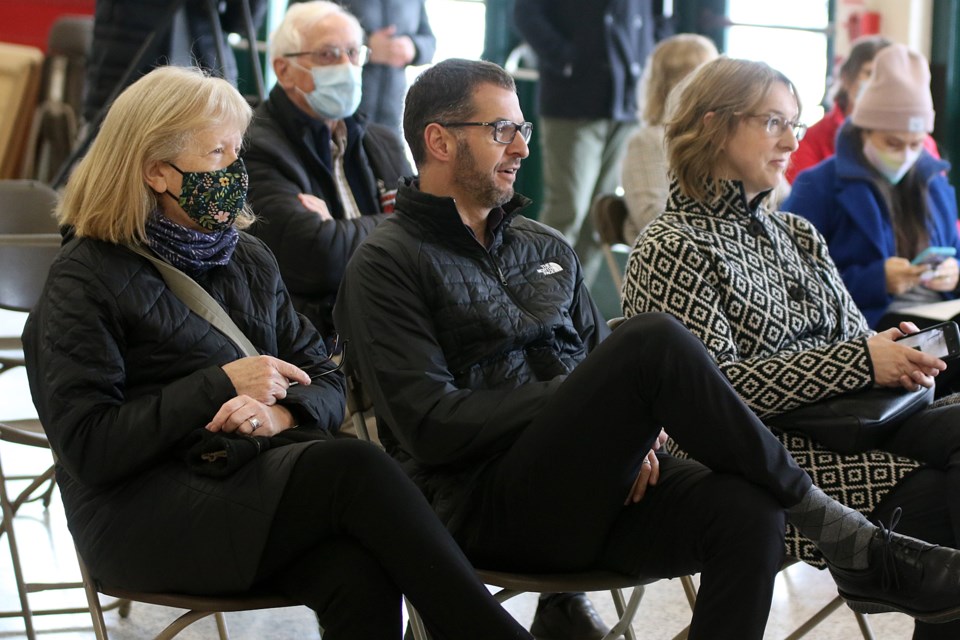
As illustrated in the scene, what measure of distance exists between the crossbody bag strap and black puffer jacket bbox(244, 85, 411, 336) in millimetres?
803

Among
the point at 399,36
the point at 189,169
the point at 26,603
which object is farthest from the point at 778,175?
the point at 399,36

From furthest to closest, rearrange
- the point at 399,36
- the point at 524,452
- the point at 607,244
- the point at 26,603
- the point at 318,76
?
the point at 399,36 → the point at 607,244 → the point at 318,76 → the point at 26,603 → the point at 524,452

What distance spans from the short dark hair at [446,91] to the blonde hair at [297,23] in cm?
127

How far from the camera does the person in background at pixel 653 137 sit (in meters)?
4.38

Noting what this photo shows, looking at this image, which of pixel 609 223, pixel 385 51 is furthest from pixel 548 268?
pixel 385 51

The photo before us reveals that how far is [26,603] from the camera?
2.68 meters

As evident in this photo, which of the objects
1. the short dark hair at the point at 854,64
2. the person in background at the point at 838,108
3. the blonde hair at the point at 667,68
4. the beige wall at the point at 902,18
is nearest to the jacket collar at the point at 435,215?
the blonde hair at the point at 667,68

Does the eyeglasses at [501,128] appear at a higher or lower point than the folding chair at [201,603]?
higher

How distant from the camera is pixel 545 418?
6.93 feet

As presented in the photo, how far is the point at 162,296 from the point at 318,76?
62.5 inches

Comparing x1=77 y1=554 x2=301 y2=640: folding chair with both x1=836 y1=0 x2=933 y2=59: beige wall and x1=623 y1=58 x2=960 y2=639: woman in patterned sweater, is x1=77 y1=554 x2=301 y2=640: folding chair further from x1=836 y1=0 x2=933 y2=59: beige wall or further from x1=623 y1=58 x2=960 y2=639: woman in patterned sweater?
x1=836 y1=0 x2=933 y2=59: beige wall

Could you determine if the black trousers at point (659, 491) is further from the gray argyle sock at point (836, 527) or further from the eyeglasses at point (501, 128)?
the eyeglasses at point (501, 128)

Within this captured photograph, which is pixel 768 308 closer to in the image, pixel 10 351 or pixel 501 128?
pixel 501 128

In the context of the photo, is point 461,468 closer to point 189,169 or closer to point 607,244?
point 189,169
